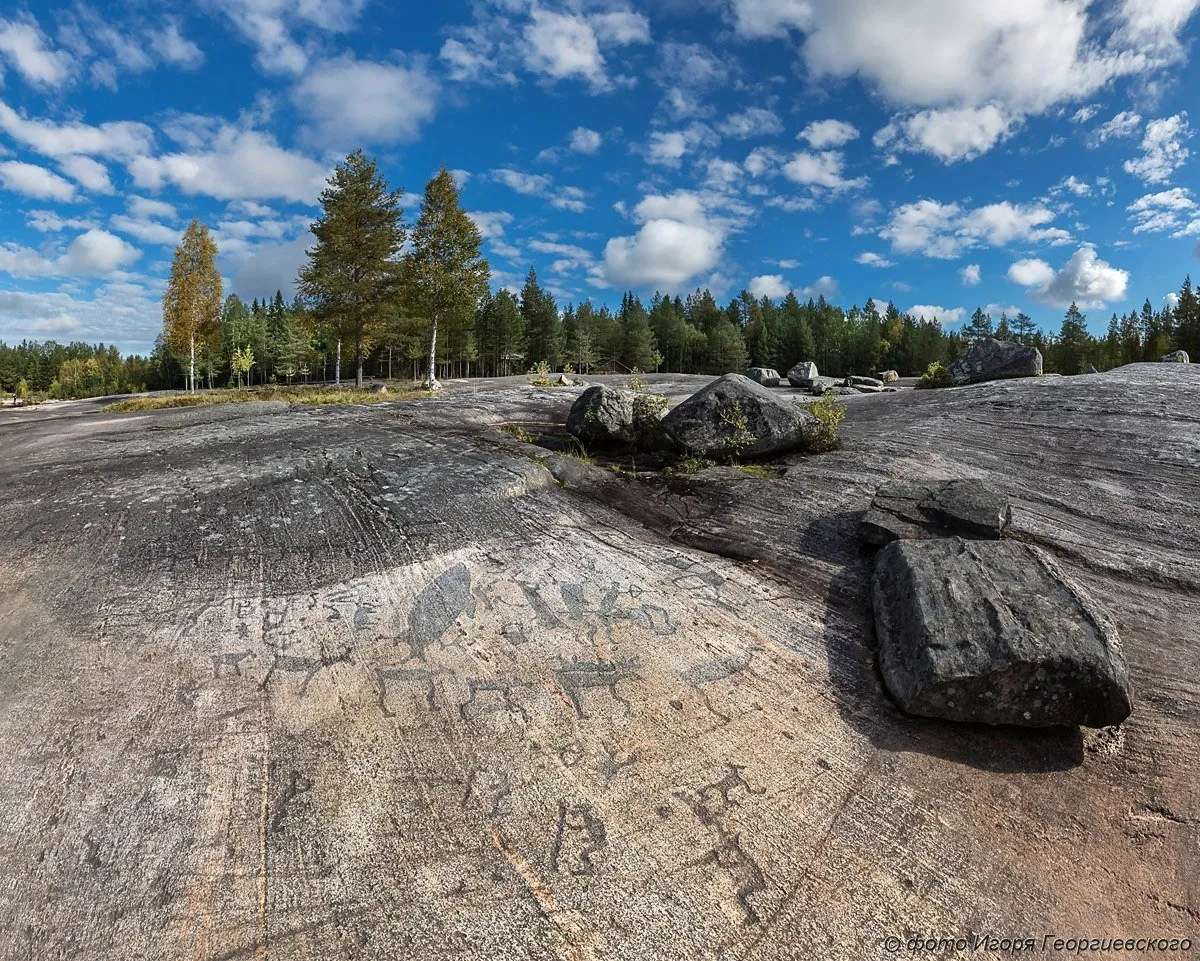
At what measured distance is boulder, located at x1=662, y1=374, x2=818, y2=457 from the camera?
28.5 feet

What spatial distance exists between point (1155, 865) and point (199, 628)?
6.55m

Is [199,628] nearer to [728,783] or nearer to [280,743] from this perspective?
[280,743]

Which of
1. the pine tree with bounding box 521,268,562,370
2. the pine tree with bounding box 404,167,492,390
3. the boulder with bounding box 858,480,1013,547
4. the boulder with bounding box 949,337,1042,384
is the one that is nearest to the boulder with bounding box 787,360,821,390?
the boulder with bounding box 949,337,1042,384

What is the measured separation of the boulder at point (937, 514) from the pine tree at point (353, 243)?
2860cm

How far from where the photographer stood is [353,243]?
95.3 feet

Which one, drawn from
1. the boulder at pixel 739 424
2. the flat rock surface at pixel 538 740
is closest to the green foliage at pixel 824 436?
the boulder at pixel 739 424

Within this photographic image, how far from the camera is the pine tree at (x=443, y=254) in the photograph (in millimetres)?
31703

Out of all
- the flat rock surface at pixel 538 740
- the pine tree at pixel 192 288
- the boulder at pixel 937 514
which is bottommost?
the flat rock surface at pixel 538 740

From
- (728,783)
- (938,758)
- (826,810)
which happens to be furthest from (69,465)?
(938,758)

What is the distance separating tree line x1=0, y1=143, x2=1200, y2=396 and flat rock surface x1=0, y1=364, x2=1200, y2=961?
42.2ft

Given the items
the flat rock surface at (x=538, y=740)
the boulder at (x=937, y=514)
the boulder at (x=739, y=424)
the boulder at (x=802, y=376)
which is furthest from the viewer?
the boulder at (x=802, y=376)

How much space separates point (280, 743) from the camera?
3652 millimetres

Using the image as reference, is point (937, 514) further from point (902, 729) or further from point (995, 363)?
point (995, 363)

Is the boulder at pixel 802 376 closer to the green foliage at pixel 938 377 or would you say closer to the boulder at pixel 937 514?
the green foliage at pixel 938 377
